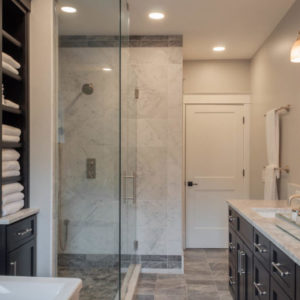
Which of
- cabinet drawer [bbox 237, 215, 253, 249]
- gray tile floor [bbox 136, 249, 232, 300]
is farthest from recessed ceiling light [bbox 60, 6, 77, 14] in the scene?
gray tile floor [bbox 136, 249, 232, 300]

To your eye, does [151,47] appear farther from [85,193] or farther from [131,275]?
[131,275]

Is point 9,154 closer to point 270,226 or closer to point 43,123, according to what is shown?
point 43,123

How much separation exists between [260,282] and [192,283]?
4.90ft

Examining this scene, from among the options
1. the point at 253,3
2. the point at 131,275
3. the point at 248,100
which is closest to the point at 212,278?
the point at 131,275

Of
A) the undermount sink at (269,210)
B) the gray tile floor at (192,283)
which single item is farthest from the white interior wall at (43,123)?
the undermount sink at (269,210)

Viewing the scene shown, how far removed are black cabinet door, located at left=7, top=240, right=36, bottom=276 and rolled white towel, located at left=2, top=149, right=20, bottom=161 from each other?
0.54m

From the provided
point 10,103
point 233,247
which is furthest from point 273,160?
point 10,103

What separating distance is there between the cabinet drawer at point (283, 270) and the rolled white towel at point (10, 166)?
159 cm

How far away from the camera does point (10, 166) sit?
2.05 metres

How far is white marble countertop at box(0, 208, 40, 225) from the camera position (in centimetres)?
185

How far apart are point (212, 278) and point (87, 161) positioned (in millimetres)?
1814

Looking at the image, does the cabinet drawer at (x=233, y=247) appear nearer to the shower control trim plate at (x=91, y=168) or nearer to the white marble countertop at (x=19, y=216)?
the shower control trim plate at (x=91, y=168)

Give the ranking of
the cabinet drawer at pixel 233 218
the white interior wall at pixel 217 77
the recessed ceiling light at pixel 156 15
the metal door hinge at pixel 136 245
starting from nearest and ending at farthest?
the cabinet drawer at pixel 233 218 < the recessed ceiling light at pixel 156 15 < the metal door hinge at pixel 136 245 < the white interior wall at pixel 217 77

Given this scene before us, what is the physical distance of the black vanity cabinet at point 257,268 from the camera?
1.46 metres
